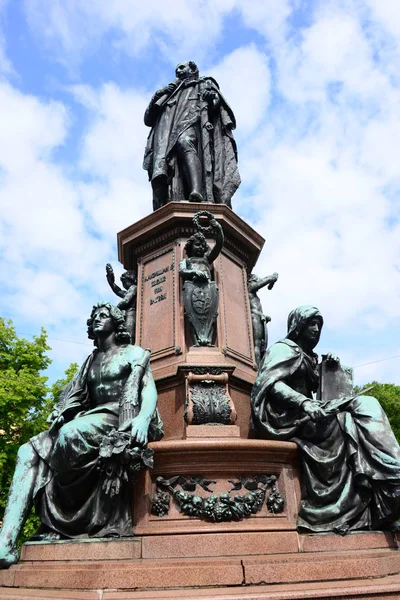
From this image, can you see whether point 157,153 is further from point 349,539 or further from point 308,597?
point 308,597

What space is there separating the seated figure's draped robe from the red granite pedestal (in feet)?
0.57

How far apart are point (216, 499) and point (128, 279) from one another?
4.13 m

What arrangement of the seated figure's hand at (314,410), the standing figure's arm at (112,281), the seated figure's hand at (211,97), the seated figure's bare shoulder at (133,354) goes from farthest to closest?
the seated figure's hand at (211,97) < the standing figure's arm at (112,281) < the seated figure's bare shoulder at (133,354) < the seated figure's hand at (314,410)

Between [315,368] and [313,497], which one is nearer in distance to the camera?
[313,497]

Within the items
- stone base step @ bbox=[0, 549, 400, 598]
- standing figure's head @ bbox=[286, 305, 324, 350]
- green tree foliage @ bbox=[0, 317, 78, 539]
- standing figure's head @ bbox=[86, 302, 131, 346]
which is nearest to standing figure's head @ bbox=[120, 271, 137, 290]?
standing figure's head @ bbox=[86, 302, 131, 346]

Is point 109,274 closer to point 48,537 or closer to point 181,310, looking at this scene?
point 181,310

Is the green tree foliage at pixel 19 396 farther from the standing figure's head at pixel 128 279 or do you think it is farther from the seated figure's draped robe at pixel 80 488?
the seated figure's draped robe at pixel 80 488

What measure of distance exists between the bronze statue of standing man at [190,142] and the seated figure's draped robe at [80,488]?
14.4 ft

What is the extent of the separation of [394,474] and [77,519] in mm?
2818

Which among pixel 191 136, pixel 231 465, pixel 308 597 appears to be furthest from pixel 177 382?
pixel 191 136

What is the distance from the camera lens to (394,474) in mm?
4695

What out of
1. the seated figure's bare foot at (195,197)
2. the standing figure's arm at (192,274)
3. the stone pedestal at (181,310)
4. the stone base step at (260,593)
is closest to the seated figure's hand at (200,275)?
the standing figure's arm at (192,274)

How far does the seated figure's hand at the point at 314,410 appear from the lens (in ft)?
16.9

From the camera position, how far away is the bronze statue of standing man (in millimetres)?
8547
